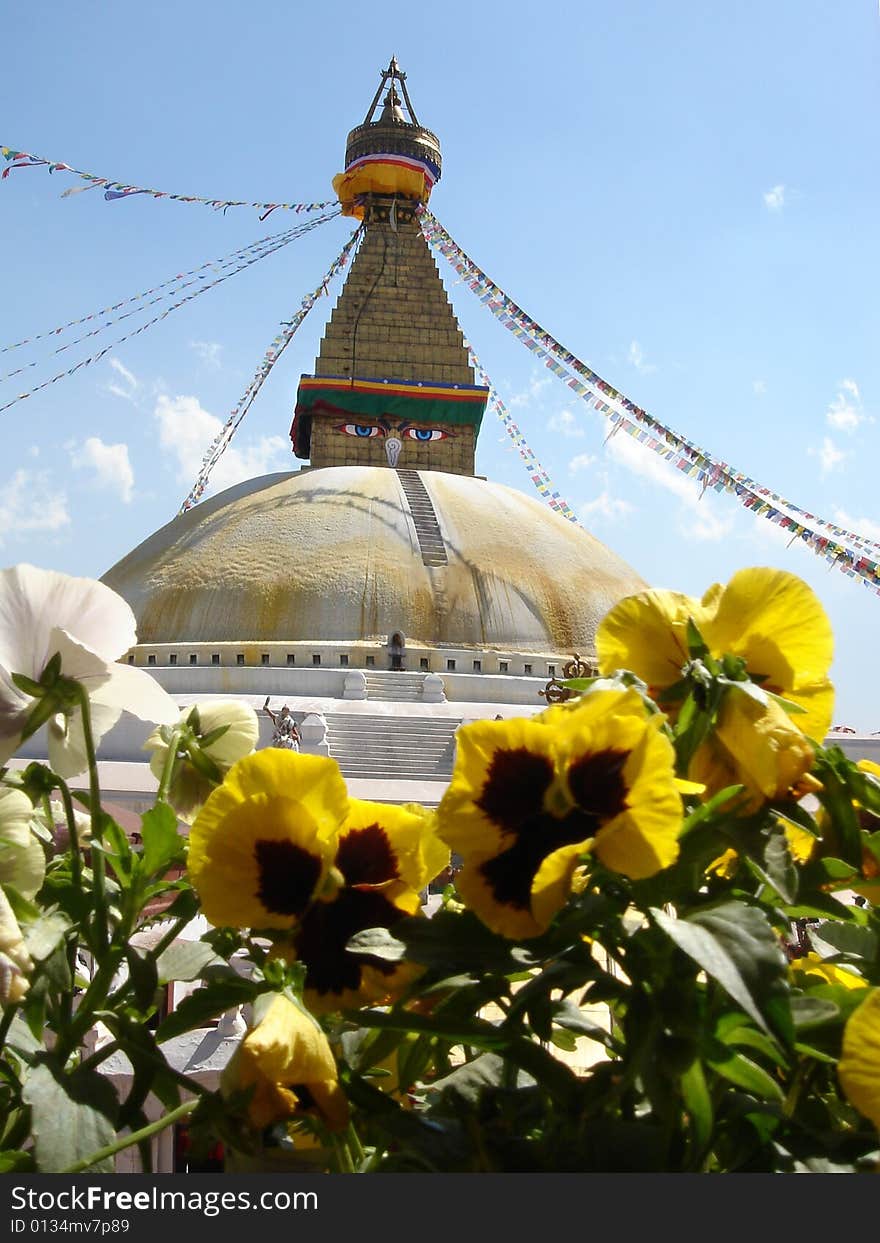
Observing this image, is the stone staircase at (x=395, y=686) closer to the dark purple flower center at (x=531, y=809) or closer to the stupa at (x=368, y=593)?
the stupa at (x=368, y=593)

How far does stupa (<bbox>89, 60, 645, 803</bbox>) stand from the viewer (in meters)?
15.2

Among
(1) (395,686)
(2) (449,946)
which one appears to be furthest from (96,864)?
(1) (395,686)

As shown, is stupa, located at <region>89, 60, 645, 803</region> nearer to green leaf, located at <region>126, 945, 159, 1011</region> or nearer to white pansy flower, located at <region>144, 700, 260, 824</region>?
white pansy flower, located at <region>144, 700, 260, 824</region>

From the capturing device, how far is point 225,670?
54.5 feet

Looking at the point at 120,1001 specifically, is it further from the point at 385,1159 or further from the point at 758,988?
the point at 758,988

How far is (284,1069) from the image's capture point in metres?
0.67

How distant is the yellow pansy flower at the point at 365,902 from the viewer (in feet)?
2.65

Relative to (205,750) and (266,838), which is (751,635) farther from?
(205,750)

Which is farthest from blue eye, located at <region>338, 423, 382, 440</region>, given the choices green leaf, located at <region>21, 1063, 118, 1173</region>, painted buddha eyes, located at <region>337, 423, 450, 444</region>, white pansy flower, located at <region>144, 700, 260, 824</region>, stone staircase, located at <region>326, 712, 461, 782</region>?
green leaf, located at <region>21, 1063, 118, 1173</region>

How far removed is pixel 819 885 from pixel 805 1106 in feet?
0.52

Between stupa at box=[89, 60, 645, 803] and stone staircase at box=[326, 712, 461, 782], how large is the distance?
27 millimetres

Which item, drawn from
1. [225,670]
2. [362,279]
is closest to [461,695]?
[225,670]

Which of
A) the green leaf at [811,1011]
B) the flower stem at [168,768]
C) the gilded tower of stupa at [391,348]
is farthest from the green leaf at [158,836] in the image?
the gilded tower of stupa at [391,348]

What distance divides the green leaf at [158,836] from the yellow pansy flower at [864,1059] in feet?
1.66
